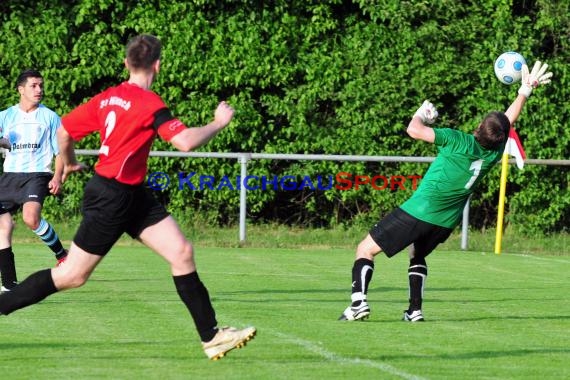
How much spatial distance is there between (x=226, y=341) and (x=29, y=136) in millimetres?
5096

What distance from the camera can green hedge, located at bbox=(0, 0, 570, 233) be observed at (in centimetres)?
2006

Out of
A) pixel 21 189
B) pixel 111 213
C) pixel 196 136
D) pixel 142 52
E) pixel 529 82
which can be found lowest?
pixel 21 189

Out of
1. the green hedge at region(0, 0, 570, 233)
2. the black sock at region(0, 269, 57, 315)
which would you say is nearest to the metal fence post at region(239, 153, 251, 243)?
the green hedge at region(0, 0, 570, 233)

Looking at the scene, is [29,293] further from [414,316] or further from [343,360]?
[414,316]

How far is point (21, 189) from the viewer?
11359 mm

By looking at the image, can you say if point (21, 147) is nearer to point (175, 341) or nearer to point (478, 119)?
point (175, 341)

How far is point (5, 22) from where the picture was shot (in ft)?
66.0

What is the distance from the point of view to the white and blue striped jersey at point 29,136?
37.5 feet

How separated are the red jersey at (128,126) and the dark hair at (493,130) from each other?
10.2 feet

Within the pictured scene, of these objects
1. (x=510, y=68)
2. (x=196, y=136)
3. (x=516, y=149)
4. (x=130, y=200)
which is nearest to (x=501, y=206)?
(x=516, y=149)

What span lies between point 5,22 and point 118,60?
1966mm

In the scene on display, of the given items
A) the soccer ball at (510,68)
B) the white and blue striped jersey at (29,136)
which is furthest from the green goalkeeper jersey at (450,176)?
the soccer ball at (510,68)

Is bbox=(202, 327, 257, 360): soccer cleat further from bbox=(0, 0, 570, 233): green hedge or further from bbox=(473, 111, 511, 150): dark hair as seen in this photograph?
bbox=(0, 0, 570, 233): green hedge

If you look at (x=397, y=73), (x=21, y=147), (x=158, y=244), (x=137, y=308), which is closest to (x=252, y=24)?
(x=397, y=73)
